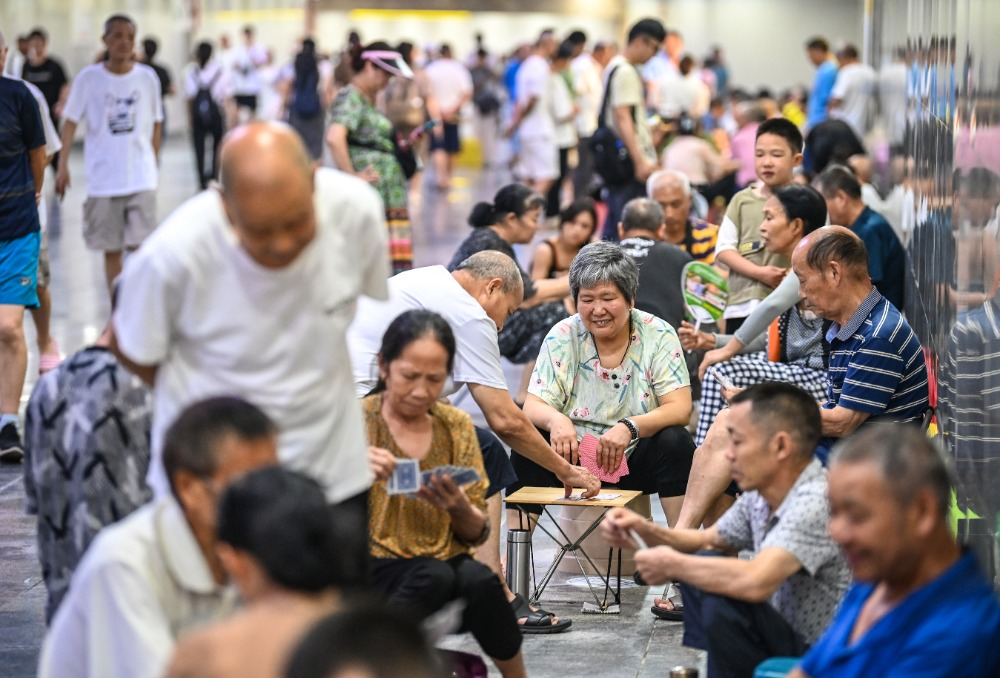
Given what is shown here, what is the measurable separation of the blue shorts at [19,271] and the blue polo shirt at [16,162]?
0.04 m

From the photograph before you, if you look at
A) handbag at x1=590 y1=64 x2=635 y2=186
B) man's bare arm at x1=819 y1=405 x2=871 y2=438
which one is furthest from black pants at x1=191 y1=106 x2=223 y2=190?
man's bare arm at x1=819 y1=405 x2=871 y2=438

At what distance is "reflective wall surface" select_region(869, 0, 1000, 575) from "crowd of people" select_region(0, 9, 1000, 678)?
5cm

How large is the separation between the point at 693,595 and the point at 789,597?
10.5 inches

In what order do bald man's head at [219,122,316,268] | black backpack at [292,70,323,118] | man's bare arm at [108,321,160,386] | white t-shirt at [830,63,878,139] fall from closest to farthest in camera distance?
bald man's head at [219,122,316,268] < man's bare arm at [108,321,160,386] < white t-shirt at [830,63,878,139] < black backpack at [292,70,323,118]

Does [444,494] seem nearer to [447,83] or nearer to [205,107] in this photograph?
[205,107]

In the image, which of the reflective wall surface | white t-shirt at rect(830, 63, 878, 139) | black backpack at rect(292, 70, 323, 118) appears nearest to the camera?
the reflective wall surface

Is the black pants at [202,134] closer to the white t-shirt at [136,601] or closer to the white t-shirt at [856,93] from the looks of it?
the white t-shirt at [856,93]

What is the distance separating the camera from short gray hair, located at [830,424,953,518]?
2916mm

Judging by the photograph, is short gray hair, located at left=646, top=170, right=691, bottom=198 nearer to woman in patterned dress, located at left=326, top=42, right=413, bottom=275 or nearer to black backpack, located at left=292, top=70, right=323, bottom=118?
woman in patterned dress, located at left=326, top=42, right=413, bottom=275

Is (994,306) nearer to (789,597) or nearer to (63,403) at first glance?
(789,597)

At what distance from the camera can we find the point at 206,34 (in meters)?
37.1

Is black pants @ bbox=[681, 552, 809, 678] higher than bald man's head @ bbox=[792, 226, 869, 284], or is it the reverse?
bald man's head @ bbox=[792, 226, 869, 284]

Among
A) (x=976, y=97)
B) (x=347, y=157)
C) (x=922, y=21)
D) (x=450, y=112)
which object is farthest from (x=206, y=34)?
(x=976, y=97)

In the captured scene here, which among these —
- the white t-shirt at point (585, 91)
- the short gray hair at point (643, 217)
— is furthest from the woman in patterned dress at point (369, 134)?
the white t-shirt at point (585, 91)
